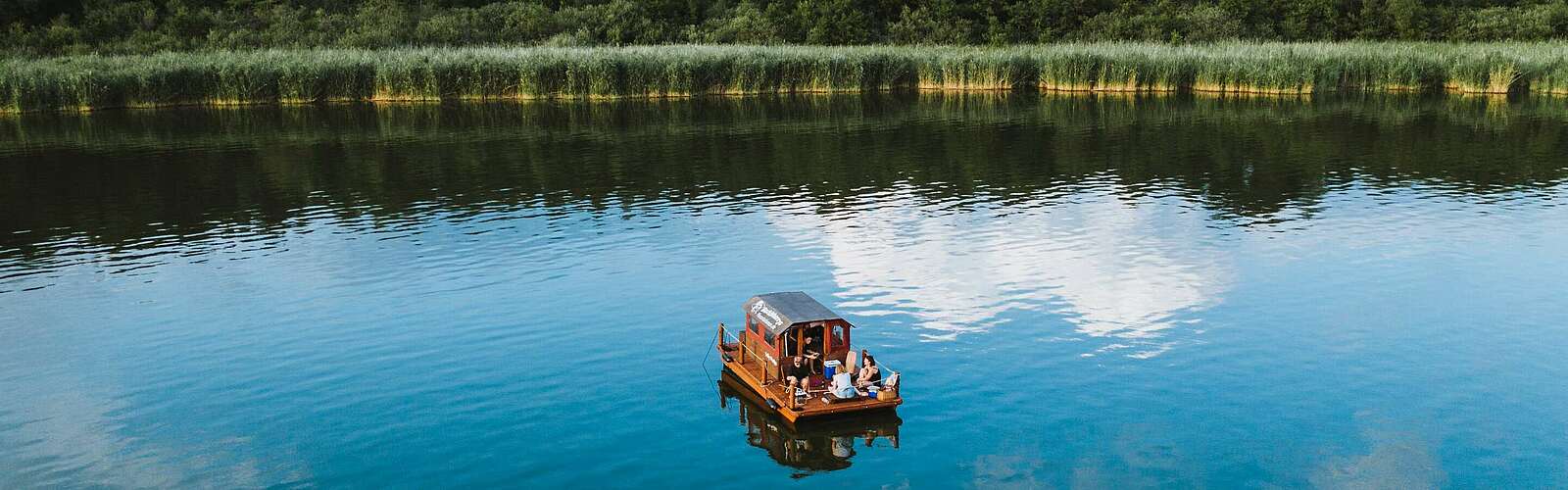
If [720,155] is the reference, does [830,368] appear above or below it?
below

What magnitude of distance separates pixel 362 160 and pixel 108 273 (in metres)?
20.6

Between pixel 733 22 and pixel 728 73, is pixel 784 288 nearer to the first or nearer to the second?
pixel 728 73

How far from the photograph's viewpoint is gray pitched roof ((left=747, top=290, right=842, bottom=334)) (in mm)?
21125

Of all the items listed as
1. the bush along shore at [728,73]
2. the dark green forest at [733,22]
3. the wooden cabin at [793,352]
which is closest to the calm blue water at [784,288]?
the wooden cabin at [793,352]

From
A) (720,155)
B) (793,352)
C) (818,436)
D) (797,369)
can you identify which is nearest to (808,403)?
(818,436)

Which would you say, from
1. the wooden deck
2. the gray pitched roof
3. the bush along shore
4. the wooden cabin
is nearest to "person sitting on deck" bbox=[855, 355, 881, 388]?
the wooden cabin

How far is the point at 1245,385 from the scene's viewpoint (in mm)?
22234

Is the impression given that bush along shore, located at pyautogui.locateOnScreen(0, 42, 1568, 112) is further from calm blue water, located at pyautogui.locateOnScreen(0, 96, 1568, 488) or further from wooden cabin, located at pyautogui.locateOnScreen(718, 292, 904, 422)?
wooden cabin, located at pyautogui.locateOnScreen(718, 292, 904, 422)

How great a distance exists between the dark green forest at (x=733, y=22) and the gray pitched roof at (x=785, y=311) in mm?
75667

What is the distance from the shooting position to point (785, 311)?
21.7 m

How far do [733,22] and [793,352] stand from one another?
85297mm

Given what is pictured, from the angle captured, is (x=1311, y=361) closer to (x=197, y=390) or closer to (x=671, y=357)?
(x=671, y=357)

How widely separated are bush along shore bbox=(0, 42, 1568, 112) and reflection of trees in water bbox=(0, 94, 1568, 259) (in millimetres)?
3744

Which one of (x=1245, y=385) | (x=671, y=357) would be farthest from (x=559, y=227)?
(x=1245, y=385)
